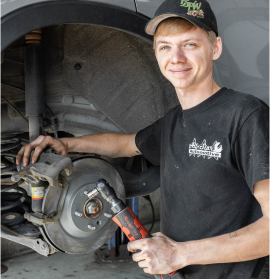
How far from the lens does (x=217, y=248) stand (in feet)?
2.78

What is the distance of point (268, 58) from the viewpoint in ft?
3.77

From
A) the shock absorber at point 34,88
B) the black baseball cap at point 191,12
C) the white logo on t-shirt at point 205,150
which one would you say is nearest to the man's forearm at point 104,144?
the shock absorber at point 34,88

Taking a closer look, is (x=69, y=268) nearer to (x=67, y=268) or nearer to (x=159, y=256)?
(x=67, y=268)

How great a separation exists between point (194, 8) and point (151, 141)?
48cm

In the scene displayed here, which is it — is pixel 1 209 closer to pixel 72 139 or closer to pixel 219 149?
pixel 72 139

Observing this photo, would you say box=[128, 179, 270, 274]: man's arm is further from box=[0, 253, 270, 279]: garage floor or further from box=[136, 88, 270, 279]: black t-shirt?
box=[0, 253, 270, 279]: garage floor

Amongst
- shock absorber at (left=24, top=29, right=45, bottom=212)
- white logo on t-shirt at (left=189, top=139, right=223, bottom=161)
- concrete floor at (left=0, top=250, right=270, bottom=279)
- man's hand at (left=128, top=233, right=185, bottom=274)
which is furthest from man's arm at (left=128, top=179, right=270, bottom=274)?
concrete floor at (left=0, top=250, right=270, bottom=279)

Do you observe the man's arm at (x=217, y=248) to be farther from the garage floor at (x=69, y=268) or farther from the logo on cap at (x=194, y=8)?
the garage floor at (x=69, y=268)

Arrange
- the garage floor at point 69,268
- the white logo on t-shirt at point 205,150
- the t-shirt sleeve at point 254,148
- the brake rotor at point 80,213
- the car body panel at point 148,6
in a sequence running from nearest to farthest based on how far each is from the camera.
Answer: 1. the t-shirt sleeve at point 254,148
2. the white logo on t-shirt at point 205,150
3. the car body panel at point 148,6
4. the brake rotor at point 80,213
5. the garage floor at point 69,268

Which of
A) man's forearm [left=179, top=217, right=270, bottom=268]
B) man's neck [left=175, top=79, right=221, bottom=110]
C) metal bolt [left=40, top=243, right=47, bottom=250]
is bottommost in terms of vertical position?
metal bolt [left=40, top=243, right=47, bottom=250]

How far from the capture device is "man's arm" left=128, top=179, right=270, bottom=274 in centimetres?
82

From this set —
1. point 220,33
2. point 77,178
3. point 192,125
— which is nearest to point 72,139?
point 77,178

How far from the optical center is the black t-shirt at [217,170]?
864 millimetres

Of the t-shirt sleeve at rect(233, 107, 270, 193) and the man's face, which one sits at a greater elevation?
the man's face
